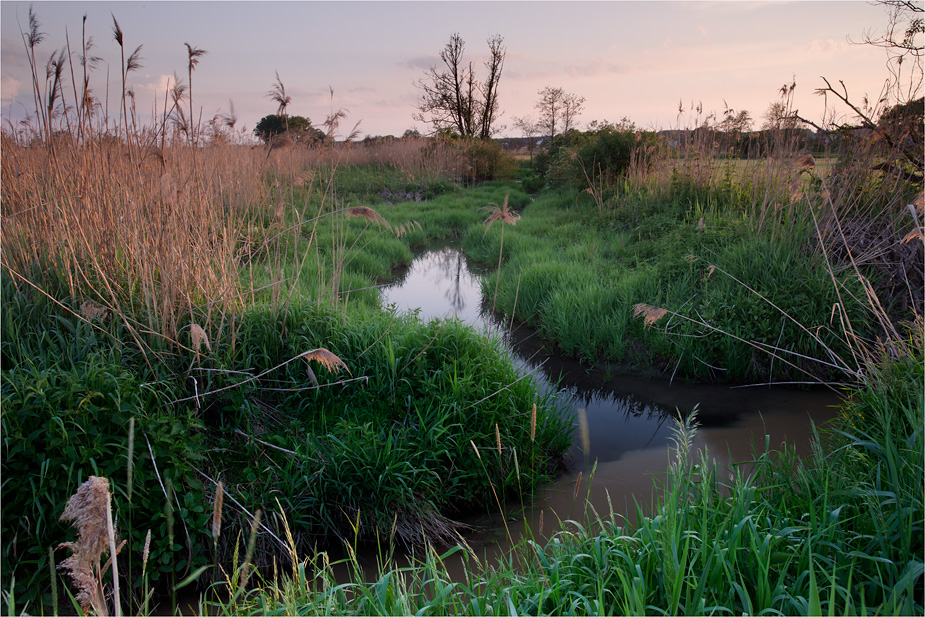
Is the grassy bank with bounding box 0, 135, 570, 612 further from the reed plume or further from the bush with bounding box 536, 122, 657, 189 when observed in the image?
the bush with bounding box 536, 122, 657, 189

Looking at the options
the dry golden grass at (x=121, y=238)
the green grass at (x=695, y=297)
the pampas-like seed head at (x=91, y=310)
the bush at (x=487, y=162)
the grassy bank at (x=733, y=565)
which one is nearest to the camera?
the grassy bank at (x=733, y=565)

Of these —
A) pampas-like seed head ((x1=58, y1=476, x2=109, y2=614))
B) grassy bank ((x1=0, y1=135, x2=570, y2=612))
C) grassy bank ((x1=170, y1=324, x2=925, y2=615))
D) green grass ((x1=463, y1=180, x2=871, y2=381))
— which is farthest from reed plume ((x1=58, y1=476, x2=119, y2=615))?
green grass ((x1=463, y1=180, x2=871, y2=381))

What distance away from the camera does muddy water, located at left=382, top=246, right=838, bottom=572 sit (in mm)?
3123

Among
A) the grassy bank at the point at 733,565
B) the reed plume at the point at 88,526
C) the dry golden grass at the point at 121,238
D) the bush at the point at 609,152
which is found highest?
the bush at the point at 609,152

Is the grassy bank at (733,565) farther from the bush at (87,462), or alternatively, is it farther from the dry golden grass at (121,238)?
the dry golden grass at (121,238)

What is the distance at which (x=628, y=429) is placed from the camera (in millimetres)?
4094

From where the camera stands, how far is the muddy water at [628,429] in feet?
10.2

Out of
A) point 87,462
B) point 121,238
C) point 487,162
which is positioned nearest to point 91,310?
point 121,238

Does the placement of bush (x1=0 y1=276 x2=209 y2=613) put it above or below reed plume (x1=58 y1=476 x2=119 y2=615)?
below

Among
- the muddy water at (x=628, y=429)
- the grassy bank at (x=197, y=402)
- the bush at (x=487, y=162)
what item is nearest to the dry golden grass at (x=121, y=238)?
the grassy bank at (x=197, y=402)

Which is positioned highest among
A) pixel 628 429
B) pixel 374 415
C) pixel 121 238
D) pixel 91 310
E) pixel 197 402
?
pixel 121 238

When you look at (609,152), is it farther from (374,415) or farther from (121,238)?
(121,238)

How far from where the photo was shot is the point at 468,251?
10.0m

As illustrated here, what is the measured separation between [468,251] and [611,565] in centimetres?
829
